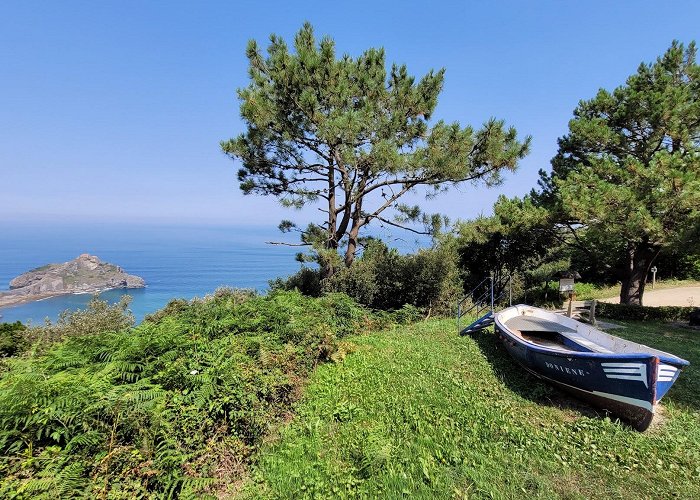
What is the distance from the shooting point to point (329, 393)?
488 cm

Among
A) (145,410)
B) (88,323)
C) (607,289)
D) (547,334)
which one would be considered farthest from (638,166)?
(88,323)

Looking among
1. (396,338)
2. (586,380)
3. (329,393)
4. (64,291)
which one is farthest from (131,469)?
(64,291)

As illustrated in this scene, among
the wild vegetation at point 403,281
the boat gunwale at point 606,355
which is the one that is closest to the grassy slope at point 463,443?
the boat gunwale at point 606,355

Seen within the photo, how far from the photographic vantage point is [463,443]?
3773 millimetres

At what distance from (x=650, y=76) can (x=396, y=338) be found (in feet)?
47.2

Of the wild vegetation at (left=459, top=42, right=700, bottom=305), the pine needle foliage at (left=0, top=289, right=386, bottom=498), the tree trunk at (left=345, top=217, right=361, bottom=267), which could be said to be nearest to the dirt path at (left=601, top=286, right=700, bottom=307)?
the wild vegetation at (left=459, top=42, right=700, bottom=305)

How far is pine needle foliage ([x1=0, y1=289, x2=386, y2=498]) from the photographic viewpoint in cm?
214

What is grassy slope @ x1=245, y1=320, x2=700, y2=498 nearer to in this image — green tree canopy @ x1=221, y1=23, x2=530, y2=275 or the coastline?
green tree canopy @ x1=221, y1=23, x2=530, y2=275

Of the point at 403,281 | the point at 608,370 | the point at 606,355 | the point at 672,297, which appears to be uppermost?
the point at 606,355

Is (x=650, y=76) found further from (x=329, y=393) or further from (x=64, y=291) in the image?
(x=64, y=291)

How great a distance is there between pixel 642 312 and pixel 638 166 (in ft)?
17.7

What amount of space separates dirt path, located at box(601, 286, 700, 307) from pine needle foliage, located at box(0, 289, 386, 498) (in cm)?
1695

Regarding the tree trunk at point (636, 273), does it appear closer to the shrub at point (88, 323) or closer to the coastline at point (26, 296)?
the shrub at point (88, 323)

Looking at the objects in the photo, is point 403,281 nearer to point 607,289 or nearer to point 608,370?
point 608,370
